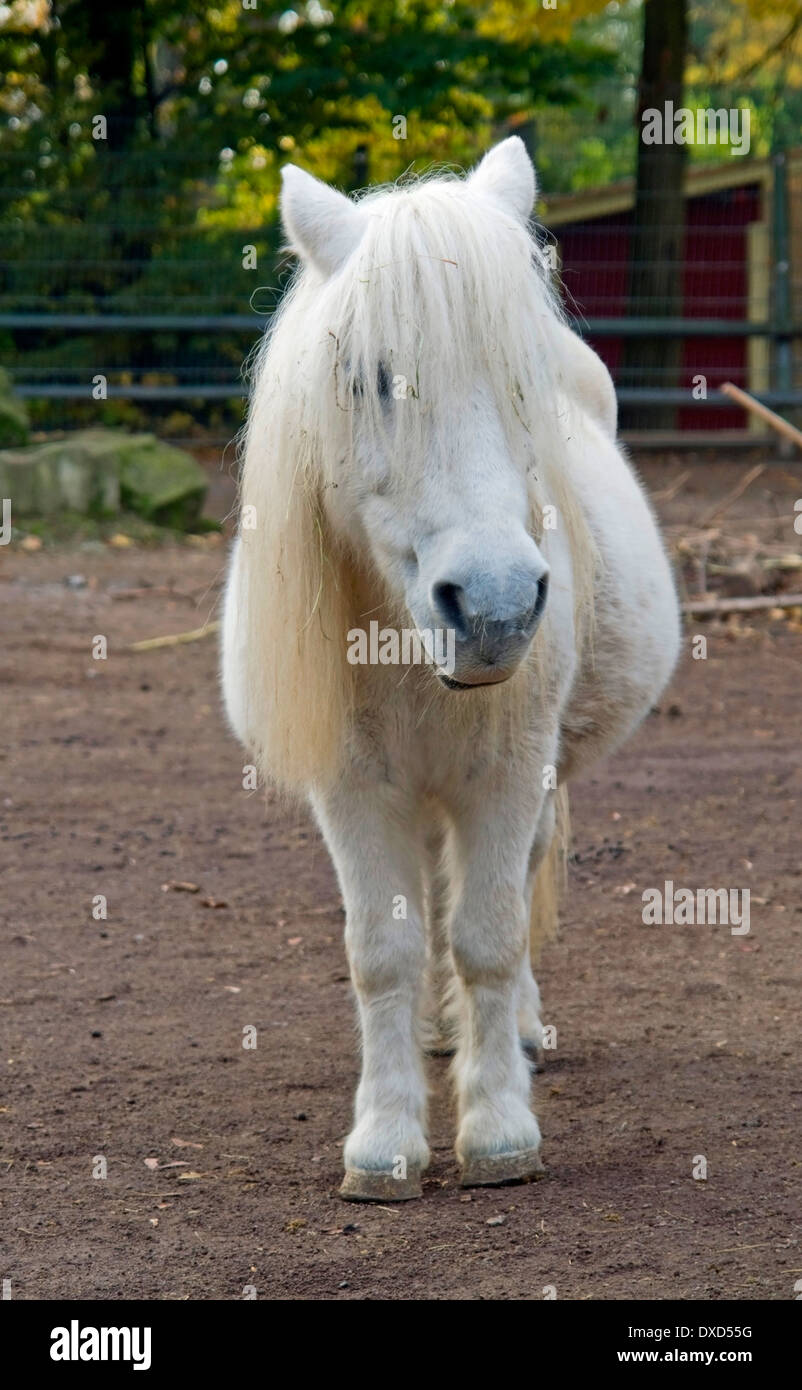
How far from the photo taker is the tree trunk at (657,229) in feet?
46.8

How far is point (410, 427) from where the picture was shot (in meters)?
2.58

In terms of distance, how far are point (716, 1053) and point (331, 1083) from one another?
966 millimetres

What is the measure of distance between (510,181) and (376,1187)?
2002 millimetres

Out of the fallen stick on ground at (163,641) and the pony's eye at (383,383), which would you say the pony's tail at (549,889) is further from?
the fallen stick on ground at (163,641)

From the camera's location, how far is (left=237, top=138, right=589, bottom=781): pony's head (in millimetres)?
2514

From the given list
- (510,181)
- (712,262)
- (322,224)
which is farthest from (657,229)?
(322,224)

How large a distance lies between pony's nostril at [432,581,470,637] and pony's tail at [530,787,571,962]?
5.53 ft

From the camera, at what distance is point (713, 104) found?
631 inches

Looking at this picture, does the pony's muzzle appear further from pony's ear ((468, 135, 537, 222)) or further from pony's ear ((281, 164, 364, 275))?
pony's ear ((468, 135, 537, 222))

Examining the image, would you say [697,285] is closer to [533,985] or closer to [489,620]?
[533,985]

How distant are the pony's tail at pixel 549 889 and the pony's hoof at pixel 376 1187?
118 cm

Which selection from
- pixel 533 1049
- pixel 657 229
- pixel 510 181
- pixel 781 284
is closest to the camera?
pixel 510 181

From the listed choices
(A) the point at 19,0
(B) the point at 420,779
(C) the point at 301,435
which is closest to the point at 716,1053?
(B) the point at 420,779

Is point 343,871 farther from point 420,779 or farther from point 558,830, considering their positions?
point 558,830
